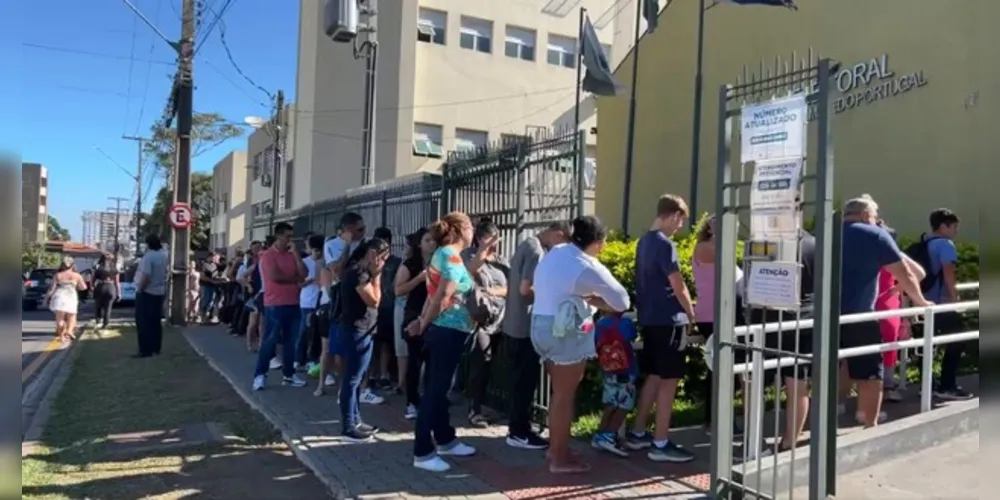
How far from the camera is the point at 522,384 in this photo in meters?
6.28

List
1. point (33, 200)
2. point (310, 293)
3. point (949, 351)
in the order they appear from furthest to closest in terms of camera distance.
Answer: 1. point (310, 293)
2. point (949, 351)
3. point (33, 200)

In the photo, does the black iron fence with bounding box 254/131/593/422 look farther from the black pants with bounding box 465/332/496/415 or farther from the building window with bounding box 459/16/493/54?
the building window with bounding box 459/16/493/54

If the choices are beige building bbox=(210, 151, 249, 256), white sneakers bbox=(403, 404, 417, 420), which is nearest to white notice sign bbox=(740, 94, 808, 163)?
white sneakers bbox=(403, 404, 417, 420)

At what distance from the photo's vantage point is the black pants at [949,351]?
23.2ft

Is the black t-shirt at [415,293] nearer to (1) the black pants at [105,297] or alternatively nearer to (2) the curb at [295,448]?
(2) the curb at [295,448]

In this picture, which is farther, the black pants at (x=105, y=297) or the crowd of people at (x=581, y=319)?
the black pants at (x=105, y=297)

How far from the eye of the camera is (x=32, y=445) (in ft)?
22.7

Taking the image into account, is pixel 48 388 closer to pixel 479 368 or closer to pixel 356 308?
pixel 356 308

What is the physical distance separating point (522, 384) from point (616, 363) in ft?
2.65

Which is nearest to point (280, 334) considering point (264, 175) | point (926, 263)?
point (926, 263)

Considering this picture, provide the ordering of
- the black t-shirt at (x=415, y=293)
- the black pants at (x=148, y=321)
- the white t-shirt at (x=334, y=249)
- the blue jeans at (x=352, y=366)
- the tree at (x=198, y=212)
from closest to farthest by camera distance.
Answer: the blue jeans at (x=352, y=366) < the black t-shirt at (x=415, y=293) < the white t-shirt at (x=334, y=249) < the black pants at (x=148, y=321) < the tree at (x=198, y=212)

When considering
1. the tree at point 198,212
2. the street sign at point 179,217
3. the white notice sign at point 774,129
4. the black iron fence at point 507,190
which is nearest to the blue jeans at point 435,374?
the black iron fence at point 507,190

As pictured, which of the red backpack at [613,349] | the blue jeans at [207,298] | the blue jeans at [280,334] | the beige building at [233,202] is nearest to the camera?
the red backpack at [613,349]

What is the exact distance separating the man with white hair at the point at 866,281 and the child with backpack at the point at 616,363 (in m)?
1.58
